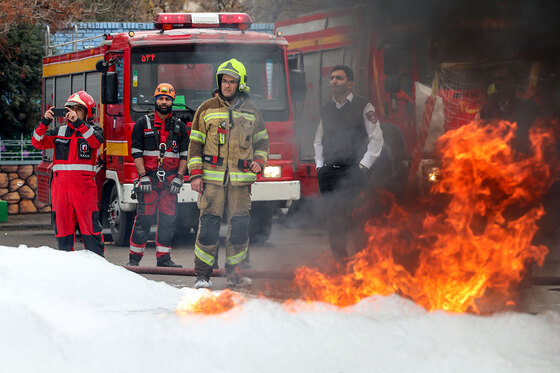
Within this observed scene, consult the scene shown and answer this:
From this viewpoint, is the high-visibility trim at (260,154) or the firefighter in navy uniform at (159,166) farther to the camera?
the firefighter in navy uniform at (159,166)

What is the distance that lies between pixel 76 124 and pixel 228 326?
4.15 m

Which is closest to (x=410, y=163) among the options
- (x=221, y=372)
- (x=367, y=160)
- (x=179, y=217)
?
(x=367, y=160)

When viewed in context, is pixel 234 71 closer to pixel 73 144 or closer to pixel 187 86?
pixel 73 144

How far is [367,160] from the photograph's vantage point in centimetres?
786

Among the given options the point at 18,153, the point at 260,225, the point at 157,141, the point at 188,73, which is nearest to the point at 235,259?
the point at 157,141

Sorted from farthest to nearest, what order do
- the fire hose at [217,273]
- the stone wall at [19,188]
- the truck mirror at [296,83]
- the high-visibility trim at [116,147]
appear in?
the stone wall at [19,188] < the truck mirror at [296,83] < the high-visibility trim at [116,147] < the fire hose at [217,273]

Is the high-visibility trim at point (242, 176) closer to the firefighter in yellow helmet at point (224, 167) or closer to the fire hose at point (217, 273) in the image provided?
the firefighter in yellow helmet at point (224, 167)

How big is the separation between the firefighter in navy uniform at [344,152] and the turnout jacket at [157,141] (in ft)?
4.81

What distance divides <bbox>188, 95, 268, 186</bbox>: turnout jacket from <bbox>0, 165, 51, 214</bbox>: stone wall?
10749 mm

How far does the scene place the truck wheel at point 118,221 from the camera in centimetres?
1112

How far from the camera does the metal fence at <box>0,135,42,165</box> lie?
17.7 m

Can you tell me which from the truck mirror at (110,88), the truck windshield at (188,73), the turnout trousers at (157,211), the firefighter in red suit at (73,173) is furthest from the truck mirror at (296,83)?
the firefighter in red suit at (73,173)

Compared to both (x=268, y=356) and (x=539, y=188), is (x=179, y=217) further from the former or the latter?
(x=268, y=356)

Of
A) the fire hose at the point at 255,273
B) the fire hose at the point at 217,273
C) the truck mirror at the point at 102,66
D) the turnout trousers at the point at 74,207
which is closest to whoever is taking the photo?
the fire hose at the point at 255,273
